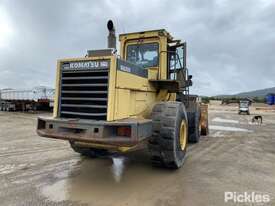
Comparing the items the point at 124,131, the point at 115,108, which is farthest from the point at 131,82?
the point at 124,131

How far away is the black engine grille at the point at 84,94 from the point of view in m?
4.87

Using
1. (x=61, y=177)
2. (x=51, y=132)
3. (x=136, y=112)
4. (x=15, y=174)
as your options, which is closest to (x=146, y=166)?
(x=136, y=112)

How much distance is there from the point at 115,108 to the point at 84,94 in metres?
0.67

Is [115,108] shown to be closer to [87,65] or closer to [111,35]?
[87,65]

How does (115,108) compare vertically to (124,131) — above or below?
above

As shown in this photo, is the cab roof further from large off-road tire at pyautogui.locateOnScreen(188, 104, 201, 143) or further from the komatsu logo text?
large off-road tire at pyautogui.locateOnScreen(188, 104, 201, 143)

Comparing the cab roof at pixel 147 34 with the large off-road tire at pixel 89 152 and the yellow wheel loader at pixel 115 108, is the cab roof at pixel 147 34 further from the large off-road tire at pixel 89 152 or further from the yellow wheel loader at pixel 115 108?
the large off-road tire at pixel 89 152

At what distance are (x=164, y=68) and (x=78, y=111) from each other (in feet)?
8.44

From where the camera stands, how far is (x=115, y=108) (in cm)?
483

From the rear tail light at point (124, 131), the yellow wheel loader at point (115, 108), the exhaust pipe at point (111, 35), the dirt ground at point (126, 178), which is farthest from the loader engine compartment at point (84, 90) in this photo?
the dirt ground at point (126, 178)

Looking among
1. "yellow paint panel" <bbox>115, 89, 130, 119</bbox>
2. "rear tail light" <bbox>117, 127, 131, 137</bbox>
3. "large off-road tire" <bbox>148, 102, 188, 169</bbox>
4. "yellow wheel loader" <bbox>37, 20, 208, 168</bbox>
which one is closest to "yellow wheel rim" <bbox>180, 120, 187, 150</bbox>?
"yellow wheel loader" <bbox>37, 20, 208, 168</bbox>

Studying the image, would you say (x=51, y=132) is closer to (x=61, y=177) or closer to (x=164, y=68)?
(x=61, y=177)

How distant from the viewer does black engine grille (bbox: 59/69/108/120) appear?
487 cm

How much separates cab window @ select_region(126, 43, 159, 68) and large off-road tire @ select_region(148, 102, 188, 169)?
1499 mm
